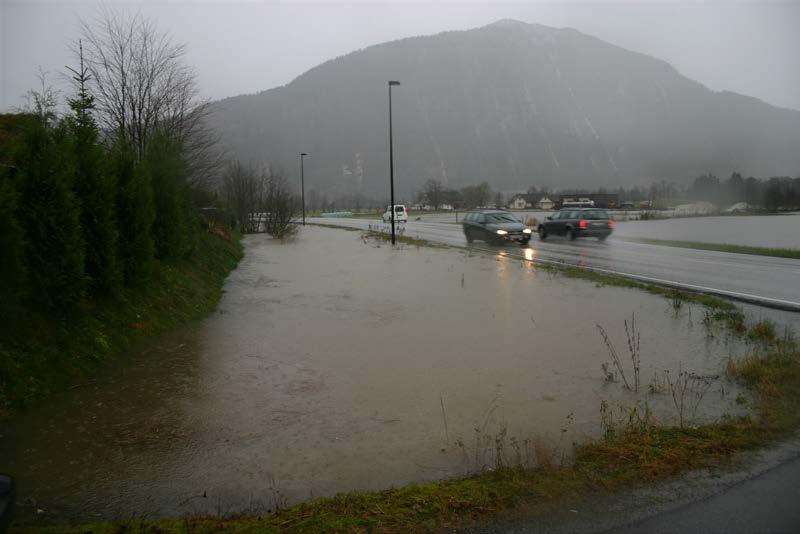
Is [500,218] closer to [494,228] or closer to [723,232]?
[494,228]

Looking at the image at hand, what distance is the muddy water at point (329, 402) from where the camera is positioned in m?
4.09

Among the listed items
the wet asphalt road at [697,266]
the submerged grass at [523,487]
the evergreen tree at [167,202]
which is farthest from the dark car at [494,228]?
the submerged grass at [523,487]

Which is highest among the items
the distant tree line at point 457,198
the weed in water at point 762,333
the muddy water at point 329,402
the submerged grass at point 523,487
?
the distant tree line at point 457,198

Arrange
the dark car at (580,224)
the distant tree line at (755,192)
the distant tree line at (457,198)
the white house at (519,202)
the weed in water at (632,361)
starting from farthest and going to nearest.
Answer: the white house at (519,202) < the distant tree line at (457,198) < the distant tree line at (755,192) < the dark car at (580,224) < the weed in water at (632,361)

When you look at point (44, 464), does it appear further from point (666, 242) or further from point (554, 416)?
point (666, 242)

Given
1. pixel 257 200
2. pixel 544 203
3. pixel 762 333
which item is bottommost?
pixel 762 333

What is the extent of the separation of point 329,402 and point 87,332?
348 centimetres

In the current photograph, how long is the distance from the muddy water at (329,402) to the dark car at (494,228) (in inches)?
568

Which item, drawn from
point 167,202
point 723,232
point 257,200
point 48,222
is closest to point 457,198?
point 257,200

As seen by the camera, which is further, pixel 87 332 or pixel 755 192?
pixel 755 192

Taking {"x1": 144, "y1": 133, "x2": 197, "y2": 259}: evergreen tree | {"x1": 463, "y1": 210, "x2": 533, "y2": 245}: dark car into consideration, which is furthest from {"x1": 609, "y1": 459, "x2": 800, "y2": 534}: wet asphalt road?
{"x1": 463, "y1": 210, "x2": 533, "y2": 245}: dark car

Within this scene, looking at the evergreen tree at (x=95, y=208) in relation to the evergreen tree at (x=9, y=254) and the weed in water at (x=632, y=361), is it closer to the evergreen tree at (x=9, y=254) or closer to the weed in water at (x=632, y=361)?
the evergreen tree at (x=9, y=254)

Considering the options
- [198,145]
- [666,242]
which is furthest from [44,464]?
[666,242]

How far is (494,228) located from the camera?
84.7 ft
